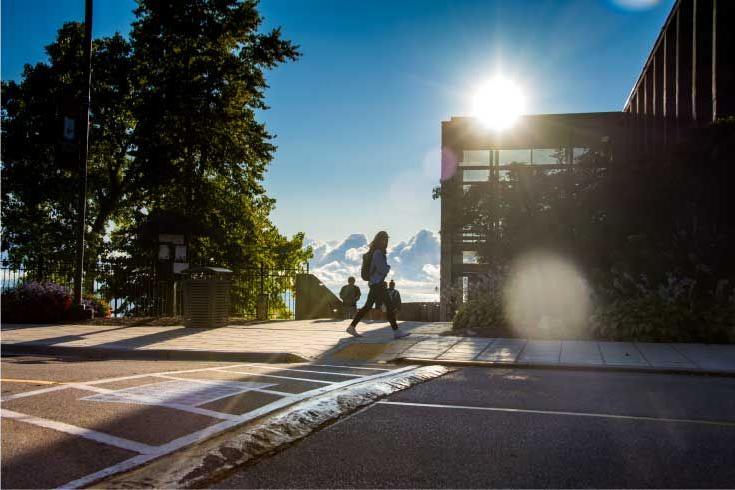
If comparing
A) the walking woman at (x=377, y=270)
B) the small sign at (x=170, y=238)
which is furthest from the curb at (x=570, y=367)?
the small sign at (x=170, y=238)

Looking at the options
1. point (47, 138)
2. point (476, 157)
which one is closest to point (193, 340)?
point (47, 138)

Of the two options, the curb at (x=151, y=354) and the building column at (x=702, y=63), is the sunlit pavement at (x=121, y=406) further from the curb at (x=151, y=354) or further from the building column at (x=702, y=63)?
the building column at (x=702, y=63)

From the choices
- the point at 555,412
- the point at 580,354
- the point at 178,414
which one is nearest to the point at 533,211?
the point at 580,354

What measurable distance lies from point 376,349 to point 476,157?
3922 cm

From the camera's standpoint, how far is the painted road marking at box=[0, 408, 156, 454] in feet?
13.7

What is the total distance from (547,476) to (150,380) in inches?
185

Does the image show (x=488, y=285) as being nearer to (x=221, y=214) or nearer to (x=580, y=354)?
(x=580, y=354)

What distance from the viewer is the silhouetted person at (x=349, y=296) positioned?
73.7ft

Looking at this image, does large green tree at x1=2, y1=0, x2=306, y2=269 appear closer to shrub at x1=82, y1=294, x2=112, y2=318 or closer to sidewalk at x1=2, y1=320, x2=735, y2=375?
shrub at x1=82, y1=294, x2=112, y2=318

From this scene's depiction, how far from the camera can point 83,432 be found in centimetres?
453

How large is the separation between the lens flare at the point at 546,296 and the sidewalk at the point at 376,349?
1.56m

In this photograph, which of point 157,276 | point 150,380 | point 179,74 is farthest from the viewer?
point 179,74

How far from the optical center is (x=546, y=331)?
1279cm

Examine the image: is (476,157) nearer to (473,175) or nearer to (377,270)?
(473,175)
